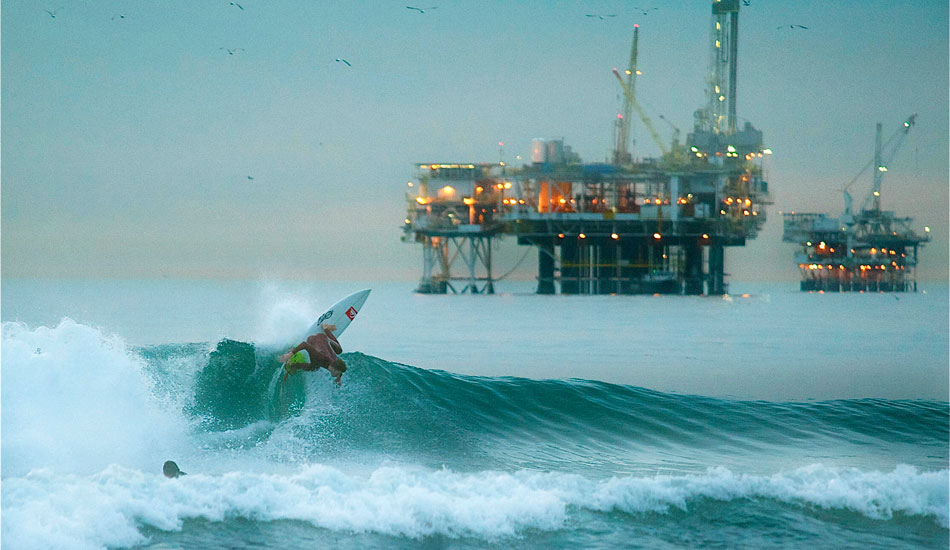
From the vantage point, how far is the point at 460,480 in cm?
1435

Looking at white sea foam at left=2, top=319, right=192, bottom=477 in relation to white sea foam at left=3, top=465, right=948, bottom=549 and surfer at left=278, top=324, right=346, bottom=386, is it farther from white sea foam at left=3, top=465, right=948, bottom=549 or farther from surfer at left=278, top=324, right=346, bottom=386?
surfer at left=278, top=324, right=346, bottom=386

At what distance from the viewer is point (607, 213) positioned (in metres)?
102

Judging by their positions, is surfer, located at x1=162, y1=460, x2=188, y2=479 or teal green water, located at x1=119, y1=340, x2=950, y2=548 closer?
teal green water, located at x1=119, y1=340, x2=950, y2=548

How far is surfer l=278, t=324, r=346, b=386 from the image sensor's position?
793 inches

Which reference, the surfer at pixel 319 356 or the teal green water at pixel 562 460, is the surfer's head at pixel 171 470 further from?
the surfer at pixel 319 356

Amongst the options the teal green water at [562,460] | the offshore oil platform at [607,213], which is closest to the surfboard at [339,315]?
the teal green water at [562,460]

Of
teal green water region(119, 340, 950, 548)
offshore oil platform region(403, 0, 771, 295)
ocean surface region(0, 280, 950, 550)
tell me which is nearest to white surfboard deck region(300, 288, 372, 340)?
ocean surface region(0, 280, 950, 550)

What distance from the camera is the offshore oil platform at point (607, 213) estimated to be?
103 metres

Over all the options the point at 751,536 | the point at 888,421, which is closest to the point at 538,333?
the point at 888,421

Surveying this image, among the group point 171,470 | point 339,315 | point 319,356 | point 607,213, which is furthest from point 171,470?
point 607,213

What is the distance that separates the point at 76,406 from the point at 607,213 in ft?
292

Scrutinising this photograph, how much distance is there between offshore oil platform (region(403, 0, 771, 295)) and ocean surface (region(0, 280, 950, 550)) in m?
72.7

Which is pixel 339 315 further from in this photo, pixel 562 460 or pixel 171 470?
pixel 171 470

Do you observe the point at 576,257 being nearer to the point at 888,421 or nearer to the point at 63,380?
the point at 888,421
